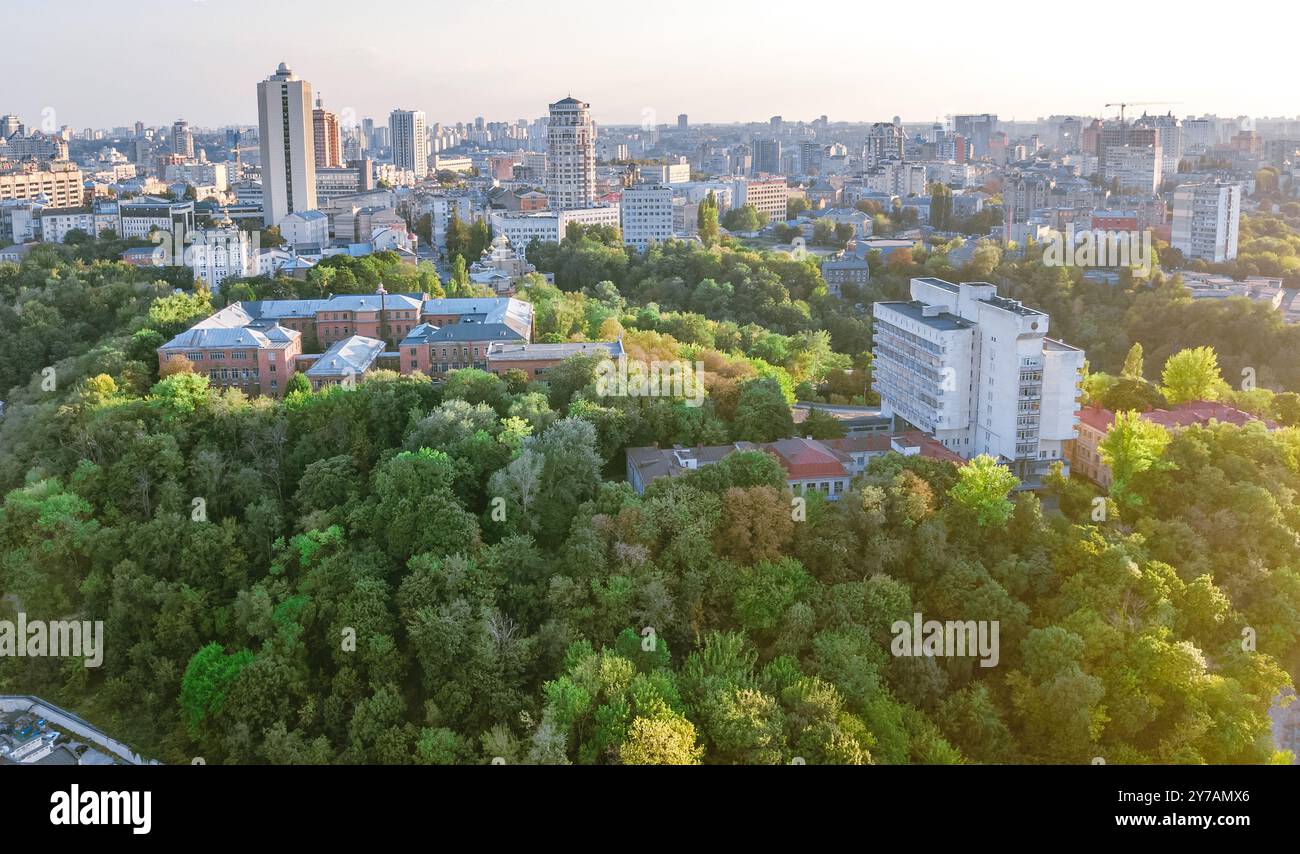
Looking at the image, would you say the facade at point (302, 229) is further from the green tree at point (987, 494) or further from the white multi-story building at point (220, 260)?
the green tree at point (987, 494)

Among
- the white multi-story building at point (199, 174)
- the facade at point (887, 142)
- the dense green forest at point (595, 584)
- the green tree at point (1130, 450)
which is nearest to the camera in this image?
the dense green forest at point (595, 584)

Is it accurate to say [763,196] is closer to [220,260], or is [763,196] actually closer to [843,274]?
[843,274]

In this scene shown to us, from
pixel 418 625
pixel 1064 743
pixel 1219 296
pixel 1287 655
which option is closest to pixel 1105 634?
pixel 1064 743

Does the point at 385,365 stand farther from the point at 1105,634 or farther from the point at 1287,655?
the point at 1287,655

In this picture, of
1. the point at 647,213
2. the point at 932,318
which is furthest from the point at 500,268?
→ the point at 932,318

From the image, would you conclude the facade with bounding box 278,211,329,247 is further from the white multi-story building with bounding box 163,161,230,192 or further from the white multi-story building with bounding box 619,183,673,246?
the white multi-story building with bounding box 163,161,230,192

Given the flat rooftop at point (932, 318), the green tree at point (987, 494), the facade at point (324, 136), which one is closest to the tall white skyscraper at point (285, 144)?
the facade at point (324, 136)
